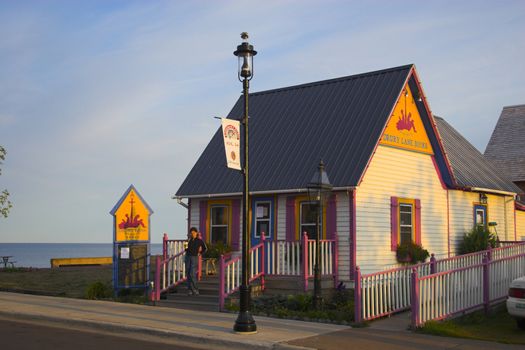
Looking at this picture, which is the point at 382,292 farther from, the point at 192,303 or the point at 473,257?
the point at 192,303

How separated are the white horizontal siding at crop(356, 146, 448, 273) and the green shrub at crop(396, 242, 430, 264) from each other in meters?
0.26

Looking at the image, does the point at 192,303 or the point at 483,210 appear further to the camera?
the point at 483,210

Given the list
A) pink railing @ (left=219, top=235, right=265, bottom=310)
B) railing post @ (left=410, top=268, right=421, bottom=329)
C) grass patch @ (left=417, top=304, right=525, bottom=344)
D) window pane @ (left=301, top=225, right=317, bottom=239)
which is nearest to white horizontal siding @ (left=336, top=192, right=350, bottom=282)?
window pane @ (left=301, top=225, right=317, bottom=239)

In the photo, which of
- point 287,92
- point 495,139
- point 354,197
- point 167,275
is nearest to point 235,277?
point 167,275

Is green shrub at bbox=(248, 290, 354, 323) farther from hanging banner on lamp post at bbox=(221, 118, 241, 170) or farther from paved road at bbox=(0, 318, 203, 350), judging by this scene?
hanging banner on lamp post at bbox=(221, 118, 241, 170)

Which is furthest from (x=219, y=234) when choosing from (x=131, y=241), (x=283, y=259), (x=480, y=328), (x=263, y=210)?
(x=480, y=328)

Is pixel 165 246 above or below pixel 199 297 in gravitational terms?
above

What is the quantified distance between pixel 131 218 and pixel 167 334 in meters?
7.51

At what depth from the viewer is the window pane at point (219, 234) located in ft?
68.2

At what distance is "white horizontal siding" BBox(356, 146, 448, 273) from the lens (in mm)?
18422

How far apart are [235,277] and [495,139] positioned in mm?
23402

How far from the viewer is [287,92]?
914 inches

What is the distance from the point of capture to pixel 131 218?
65.0 ft

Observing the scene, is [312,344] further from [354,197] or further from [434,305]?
[354,197]
